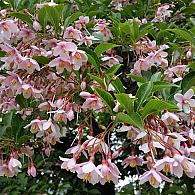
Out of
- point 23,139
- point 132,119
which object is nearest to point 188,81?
point 132,119

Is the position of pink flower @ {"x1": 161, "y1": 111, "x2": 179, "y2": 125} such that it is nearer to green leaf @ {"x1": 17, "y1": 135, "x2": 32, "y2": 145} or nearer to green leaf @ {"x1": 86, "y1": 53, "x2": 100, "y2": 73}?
green leaf @ {"x1": 86, "y1": 53, "x2": 100, "y2": 73}

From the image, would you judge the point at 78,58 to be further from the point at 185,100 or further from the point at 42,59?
the point at 185,100

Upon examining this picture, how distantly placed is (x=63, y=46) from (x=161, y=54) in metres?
0.47

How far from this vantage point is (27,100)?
197 cm

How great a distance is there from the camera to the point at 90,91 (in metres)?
1.70

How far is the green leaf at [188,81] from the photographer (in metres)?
1.67

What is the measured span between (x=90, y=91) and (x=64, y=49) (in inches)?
7.6

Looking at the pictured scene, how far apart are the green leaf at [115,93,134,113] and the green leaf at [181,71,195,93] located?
35cm

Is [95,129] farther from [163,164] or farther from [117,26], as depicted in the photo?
[163,164]

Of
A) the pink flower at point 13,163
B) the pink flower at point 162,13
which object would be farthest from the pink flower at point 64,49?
the pink flower at point 162,13

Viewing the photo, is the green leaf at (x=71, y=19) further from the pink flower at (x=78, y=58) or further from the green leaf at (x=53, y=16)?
the pink flower at (x=78, y=58)

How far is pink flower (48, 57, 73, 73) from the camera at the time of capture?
1743 mm

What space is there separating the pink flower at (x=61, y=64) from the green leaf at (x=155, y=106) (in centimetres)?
47

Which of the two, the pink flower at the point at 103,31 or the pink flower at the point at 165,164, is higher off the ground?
the pink flower at the point at 103,31
